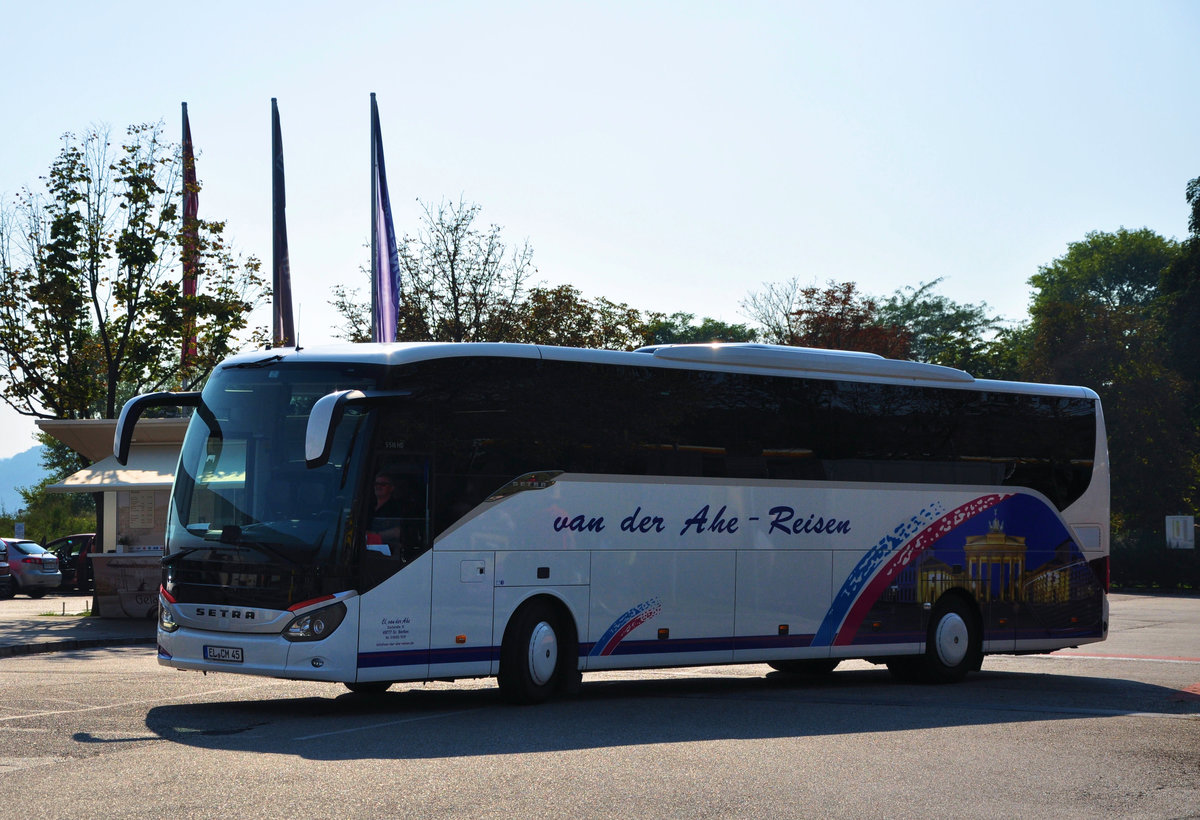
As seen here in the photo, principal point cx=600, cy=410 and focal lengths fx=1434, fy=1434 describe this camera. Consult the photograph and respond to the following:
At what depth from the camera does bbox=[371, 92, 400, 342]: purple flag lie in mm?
31125

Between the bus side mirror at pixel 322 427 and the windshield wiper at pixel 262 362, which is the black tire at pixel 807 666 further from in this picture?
the bus side mirror at pixel 322 427

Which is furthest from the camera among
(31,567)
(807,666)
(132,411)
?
(31,567)

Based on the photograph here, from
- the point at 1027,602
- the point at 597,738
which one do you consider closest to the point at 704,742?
the point at 597,738

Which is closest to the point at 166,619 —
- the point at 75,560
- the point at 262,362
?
the point at 262,362

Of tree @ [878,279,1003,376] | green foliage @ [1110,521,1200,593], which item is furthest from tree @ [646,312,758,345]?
green foliage @ [1110,521,1200,593]

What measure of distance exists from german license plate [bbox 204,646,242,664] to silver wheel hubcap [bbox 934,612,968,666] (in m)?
8.72

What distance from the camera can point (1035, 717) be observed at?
528 inches

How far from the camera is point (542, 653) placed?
13867 millimetres

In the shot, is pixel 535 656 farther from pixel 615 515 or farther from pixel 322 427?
pixel 322 427

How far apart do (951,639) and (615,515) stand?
17.5 ft

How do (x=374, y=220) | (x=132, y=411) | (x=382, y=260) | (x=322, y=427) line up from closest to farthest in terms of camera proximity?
(x=322, y=427) < (x=132, y=411) < (x=382, y=260) < (x=374, y=220)

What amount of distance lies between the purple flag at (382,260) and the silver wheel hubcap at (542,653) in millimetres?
17770

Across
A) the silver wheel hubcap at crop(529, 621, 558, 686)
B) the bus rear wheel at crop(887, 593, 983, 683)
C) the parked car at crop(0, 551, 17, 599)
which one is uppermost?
the silver wheel hubcap at crop(529, 621, 558, 686)

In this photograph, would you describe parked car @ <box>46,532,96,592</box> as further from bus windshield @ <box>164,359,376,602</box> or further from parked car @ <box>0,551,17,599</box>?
bus windshield @ <box>164,359,376,602</box>
